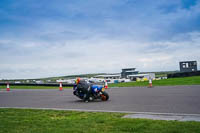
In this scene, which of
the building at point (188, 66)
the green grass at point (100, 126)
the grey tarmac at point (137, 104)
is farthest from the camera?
the building at point (188, 66)

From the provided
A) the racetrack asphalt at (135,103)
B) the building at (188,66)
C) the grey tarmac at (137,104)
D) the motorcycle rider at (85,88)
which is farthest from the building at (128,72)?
the motorcycle rider at (85,88)

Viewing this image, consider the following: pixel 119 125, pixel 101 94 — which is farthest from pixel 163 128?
pixel 101 94

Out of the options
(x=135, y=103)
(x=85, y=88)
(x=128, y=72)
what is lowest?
(x=135, y=103)

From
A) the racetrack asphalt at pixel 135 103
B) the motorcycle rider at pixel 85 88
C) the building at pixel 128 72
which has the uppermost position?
the building at pixel 128 72

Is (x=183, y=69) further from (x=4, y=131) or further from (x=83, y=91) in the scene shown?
(x=4, y=131)

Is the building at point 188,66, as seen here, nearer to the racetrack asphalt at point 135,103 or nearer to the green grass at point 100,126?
the racetrack asphalt at point 135,103

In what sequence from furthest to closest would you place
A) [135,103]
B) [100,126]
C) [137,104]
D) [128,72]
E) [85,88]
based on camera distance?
[128,72] < [85,88] < [135,103] < [137,104] < [100,126]

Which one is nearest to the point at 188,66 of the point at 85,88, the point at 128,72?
the point at 85,88

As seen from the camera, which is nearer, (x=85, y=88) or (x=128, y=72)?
(x=85, y=88)

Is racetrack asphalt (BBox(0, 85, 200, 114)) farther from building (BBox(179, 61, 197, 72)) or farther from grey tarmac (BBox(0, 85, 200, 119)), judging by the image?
building (BBox(179, 61, 197, 72))

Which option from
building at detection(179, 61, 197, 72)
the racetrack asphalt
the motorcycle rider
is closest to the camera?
the racetrack asphalt

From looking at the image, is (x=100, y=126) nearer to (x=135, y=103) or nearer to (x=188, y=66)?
(x=135, y=103)

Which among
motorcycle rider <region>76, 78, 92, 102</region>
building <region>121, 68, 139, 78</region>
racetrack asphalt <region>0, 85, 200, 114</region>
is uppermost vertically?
building <region>121, 68, 139, 78</region>

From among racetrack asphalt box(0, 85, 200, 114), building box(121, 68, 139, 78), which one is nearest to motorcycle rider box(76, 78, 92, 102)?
racetrack asphalt box(0, 85, 200, 114)
